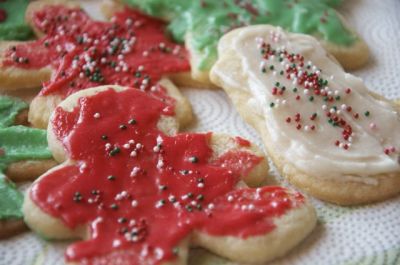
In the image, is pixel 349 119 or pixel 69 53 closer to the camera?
pixel 349 119

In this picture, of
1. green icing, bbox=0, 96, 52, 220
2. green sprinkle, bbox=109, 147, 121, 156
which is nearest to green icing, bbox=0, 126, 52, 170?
green icing, bbox=0, 96, 52, 220

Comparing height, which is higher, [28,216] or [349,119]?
[349,119]

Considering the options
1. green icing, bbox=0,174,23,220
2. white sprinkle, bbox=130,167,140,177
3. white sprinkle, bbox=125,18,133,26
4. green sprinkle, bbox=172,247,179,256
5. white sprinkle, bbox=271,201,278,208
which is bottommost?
green icing, bbox=0,174,23,220

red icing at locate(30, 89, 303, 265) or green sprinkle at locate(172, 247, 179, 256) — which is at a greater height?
red icing at locate(30, 89, 303, 265)

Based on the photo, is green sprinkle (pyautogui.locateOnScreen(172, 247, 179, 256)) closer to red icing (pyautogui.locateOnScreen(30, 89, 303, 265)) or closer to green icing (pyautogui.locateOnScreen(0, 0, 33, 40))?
red icing (pyautogui.locateOnScreen(30, 89, 303, 265))

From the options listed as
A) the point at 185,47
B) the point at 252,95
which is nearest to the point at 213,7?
the point at 185,47

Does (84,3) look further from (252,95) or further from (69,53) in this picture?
(252,95)
